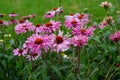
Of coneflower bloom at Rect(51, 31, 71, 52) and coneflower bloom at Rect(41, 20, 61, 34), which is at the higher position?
coneflower bloom at Rect(41, 20, 61, 34)


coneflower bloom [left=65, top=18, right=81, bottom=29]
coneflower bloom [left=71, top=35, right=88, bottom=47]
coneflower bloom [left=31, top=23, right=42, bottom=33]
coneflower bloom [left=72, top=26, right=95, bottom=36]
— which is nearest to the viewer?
coneflower bloom [left=71, top=35, right=88, bottom=47]

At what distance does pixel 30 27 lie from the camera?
2.45m

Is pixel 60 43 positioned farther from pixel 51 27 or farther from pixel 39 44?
pixel 51 27

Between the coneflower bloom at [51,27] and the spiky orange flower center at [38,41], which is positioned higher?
the coneflower bloom at [51,27]

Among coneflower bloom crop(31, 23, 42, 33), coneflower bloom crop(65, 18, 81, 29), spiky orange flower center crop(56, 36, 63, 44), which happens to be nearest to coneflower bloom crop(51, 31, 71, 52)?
spiky orange flower center crop(56, 36, 63, 44)

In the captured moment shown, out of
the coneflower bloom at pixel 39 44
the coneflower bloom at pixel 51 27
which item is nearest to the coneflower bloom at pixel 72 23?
the coneflower bloom at pixel 51 27

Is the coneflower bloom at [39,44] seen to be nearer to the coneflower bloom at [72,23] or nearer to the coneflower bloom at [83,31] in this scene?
the coneflower bloom at [83,31]

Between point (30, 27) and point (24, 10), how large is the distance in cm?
411

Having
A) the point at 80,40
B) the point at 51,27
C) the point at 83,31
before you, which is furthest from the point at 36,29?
the point at 80,40

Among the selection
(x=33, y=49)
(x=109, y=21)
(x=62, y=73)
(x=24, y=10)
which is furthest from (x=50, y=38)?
(x=24, y=10)

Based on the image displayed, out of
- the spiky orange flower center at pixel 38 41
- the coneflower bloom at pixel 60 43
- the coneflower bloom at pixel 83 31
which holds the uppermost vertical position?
the coneflower bloom at pixel 83 31

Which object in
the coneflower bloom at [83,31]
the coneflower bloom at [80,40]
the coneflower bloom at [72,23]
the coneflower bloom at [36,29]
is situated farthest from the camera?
the coneflower bloom at [36,29]

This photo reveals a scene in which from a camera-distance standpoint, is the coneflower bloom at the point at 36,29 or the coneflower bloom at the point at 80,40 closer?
the coneflower bloom at the point at 80,40

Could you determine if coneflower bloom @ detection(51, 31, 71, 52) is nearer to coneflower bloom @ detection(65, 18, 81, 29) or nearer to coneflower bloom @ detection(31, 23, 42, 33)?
coneflower bloom @ detection(65, 18, 81, 29)
